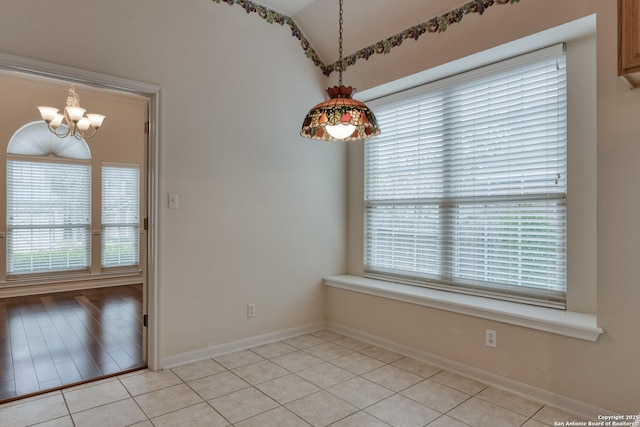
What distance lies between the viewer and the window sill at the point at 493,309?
7.64 ft

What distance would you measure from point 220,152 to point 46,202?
424 cm

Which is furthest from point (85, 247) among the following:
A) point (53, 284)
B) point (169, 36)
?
Answer: point (169, 36)

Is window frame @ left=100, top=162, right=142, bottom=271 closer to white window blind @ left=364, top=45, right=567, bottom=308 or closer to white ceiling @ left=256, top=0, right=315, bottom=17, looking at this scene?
white ceiling @ left=256, top=0, right=315, bottom=17

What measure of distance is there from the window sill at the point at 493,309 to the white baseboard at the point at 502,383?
398 mm

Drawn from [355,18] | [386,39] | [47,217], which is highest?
[355,18]

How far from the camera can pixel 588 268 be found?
8.42 feet

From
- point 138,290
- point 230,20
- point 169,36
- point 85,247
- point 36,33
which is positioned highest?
point 230,20

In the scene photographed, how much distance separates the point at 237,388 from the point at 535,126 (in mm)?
2838

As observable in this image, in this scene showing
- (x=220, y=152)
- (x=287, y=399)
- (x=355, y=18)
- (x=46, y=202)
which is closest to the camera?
(x=287, y=399)

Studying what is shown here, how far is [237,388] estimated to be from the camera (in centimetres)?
268

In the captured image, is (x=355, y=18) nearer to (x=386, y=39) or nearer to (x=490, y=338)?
(x=386, y=39)

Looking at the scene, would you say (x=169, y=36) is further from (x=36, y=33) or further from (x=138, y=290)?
(x=138, y=290)

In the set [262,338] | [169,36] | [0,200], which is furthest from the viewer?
[0,200]

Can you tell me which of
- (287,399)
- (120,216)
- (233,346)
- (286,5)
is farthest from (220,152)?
(120,216)
